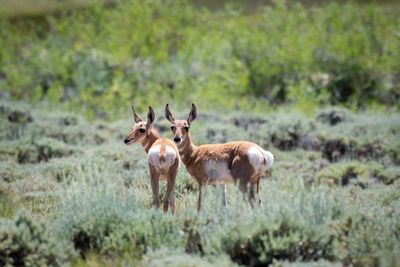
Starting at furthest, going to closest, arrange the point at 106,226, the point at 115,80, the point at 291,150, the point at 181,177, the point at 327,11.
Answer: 1. the point at 327,11
2. the point at 115,80
3. the point at 291,150
4. the point at 181,177
5. the point at 106,226

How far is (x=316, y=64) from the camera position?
23.7m

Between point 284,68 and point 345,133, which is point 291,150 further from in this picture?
point 284,68

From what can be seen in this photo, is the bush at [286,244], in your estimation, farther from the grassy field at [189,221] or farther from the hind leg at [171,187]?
the hind leg at [171,187]

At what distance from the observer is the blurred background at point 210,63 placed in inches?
899

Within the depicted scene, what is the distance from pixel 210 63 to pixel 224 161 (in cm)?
1512

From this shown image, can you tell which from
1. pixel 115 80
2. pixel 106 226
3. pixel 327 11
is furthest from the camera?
pixel 327 11

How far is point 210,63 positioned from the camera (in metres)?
24.2

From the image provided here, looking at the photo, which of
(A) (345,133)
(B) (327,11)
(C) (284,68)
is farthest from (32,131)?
(B) (327,11)

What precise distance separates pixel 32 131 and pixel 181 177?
7.21 metres

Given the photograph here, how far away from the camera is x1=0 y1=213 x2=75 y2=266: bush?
6938 mm

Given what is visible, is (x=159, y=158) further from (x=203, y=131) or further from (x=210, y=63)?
(x=210, y=63)

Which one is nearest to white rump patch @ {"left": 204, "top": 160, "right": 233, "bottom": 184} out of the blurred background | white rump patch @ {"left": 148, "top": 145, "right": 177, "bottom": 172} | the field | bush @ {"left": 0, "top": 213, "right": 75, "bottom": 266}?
the field

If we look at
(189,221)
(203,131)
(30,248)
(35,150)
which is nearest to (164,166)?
(189,221)

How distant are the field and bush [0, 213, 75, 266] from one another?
0.01 metres
